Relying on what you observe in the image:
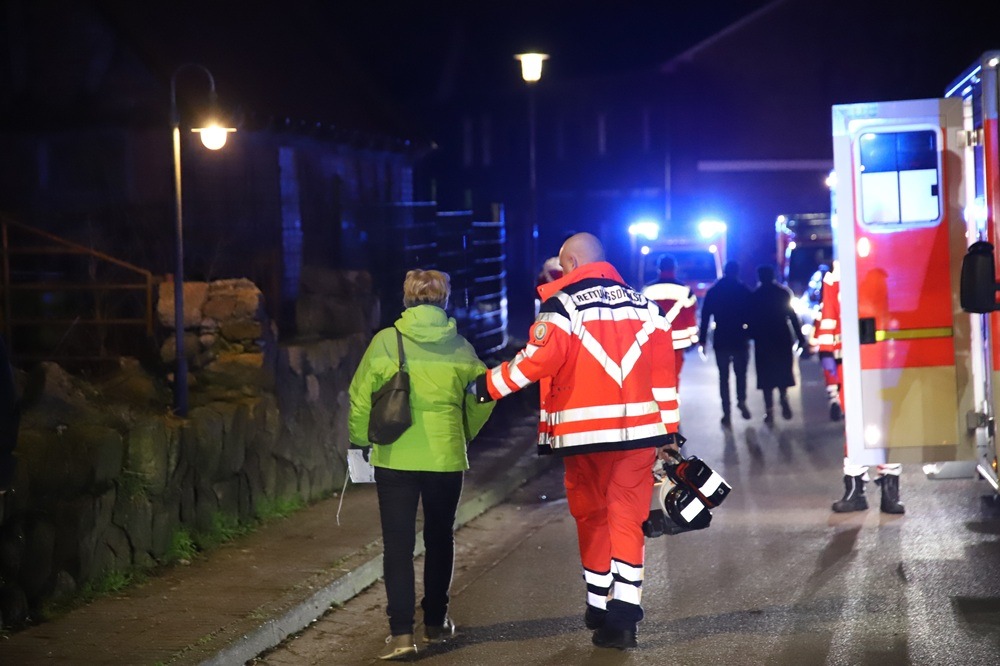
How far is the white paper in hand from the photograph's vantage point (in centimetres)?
681

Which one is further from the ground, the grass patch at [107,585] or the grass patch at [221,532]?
the grass patch at [221,532]

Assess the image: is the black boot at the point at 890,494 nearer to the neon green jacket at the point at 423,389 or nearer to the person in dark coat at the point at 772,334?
the neon green jacket at the point at 423,389

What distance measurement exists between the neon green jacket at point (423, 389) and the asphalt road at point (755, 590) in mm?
995

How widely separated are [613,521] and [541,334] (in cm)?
99

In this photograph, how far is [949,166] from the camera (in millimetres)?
8422

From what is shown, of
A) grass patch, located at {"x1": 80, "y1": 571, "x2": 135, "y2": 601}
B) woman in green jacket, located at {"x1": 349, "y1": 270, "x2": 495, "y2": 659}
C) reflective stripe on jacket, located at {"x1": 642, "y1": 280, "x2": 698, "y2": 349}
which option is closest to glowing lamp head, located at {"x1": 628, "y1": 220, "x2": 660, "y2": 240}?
reflective stripe on jacket, located at {"x1": 642, "y1": 280, "x2": 698, "y2": 349}

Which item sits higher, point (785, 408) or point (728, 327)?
point (728, 327)

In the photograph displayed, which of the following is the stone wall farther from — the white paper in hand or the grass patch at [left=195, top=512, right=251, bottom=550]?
the white paper in hand

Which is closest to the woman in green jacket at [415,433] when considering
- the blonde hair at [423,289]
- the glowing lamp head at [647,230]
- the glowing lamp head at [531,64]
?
the blonde hair at [423,289]

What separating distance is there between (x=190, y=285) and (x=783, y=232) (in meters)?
21.0

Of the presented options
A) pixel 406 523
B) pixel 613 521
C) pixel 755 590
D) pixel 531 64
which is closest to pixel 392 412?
pixel 406 523

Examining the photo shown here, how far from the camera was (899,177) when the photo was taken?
28.2ft

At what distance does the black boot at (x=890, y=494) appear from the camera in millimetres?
10086

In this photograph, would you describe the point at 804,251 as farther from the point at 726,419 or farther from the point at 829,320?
the point at 829,320
